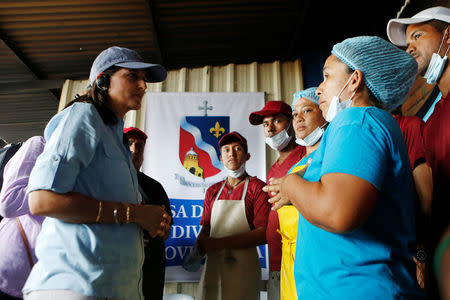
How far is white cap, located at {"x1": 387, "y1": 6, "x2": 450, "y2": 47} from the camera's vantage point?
1559 millimetres

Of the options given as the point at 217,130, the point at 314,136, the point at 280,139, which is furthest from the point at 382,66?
the point at 217,130

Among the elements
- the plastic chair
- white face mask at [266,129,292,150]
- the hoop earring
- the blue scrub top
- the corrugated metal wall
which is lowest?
the plastic chair

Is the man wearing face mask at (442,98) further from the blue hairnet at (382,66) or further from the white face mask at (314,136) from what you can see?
the white face mask at (314,136)

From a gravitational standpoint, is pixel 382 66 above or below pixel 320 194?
above

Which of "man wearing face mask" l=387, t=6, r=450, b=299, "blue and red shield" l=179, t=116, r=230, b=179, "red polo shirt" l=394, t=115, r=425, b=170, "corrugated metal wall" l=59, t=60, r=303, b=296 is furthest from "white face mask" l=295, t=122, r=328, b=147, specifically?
"corrugated metal wall" l=59, t=60, r=303, b=296

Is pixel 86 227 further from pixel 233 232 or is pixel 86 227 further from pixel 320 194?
pixel 233 232

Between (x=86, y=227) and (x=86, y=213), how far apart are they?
49mm

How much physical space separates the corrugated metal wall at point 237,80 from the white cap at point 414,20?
2.41m

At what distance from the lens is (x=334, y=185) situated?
2.56ft

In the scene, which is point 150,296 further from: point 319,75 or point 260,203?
point 319,75

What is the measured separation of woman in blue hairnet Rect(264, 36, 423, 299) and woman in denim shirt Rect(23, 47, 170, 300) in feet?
1.84

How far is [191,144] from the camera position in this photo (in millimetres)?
4078

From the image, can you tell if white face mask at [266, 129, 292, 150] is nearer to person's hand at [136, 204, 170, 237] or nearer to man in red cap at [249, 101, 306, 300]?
man in red cap at [249, 101, 306, 300]

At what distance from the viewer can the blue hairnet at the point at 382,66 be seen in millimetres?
1008
